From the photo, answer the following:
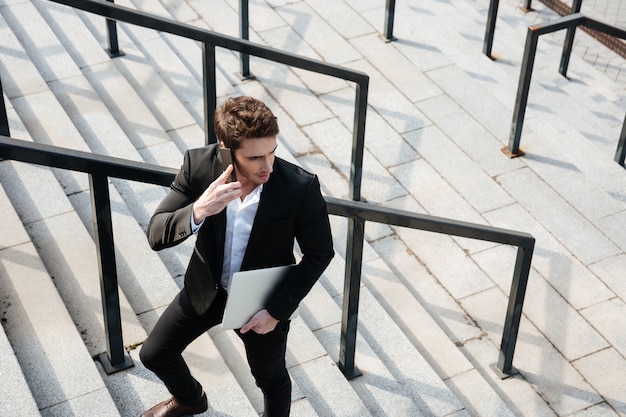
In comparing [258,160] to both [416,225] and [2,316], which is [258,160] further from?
[2,316]

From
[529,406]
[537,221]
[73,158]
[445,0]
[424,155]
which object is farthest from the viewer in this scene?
[445,0]

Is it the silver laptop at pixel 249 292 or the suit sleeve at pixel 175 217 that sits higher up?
the suit sleeve at pixel 175 217

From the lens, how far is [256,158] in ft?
8.38

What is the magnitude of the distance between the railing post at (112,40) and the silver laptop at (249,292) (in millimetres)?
3573

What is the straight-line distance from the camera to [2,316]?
3.46m

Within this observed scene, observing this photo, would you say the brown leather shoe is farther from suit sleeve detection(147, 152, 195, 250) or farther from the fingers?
the fingers

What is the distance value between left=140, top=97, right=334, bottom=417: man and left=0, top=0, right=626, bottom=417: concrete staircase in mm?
495

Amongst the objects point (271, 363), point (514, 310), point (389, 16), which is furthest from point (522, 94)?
point (271, 363)

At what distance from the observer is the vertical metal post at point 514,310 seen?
4.07 meters

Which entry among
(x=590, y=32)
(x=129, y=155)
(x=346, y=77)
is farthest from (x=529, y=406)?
(x=590, y=32)

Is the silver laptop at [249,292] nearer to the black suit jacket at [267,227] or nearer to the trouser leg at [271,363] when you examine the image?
the black suit jacket at [267,227]

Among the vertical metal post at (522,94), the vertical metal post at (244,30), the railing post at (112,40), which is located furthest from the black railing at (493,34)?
the railing post at (112,40)

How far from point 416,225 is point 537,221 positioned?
7.74ft

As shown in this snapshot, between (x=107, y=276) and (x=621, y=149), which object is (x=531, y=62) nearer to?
(x=621, y=149)
